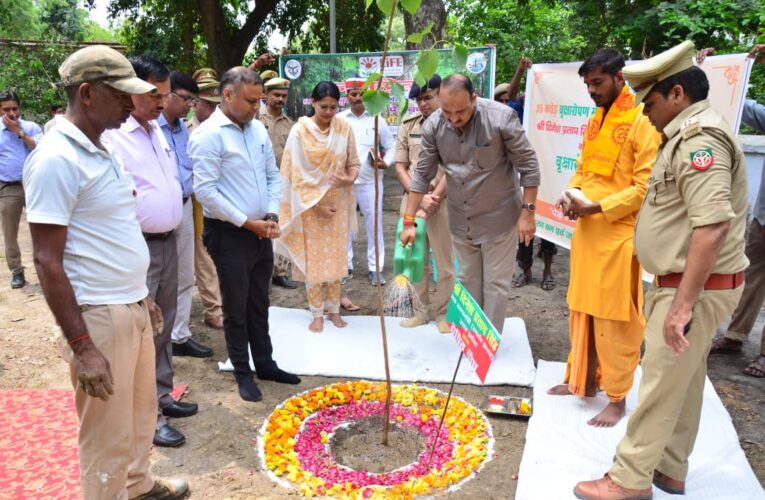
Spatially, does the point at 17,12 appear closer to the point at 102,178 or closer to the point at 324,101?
the point at 324,101

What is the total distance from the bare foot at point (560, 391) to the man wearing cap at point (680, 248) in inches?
41.2

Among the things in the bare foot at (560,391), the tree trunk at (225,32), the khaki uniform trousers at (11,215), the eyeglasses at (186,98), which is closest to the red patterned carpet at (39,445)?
the eyeglasses at (186,98)

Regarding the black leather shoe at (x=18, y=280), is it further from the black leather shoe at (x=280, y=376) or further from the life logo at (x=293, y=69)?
the life logo at (x=293, y=69)

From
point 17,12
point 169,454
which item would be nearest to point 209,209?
point 169,454

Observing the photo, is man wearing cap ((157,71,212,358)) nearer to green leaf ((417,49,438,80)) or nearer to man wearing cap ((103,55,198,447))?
man wearing cap ((103,55,198,447))

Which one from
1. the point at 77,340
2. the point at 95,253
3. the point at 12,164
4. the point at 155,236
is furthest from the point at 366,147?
the point at 77,340

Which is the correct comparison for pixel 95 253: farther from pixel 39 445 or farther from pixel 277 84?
pixel 277 84

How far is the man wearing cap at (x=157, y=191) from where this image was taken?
297 centimetres

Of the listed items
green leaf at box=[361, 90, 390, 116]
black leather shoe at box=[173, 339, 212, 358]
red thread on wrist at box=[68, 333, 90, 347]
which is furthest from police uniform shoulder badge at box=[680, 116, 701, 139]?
Result: black leather shoe at box=[173, 339, 212, 358]

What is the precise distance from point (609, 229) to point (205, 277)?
327 centimetres

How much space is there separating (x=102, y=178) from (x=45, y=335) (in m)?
3.42

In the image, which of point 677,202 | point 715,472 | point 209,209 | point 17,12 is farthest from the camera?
point 17,12

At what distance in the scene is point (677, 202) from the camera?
7.58ft

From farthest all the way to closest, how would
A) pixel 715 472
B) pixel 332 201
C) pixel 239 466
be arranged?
pixel 332 201 < pixel 239 466 < pixel 715 472
